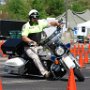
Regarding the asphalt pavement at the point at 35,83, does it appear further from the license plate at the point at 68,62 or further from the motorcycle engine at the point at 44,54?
the motorcycle engine at the point at 44,54

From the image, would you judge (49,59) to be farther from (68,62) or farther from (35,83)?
(35,83)

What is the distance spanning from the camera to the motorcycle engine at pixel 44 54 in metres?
14.9

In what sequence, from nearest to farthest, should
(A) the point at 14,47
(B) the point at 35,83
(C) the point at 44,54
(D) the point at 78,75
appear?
(B) the point at 35,83
(D) the point at 78,75
(C) the point at 44,54
(A) the point at 14,47

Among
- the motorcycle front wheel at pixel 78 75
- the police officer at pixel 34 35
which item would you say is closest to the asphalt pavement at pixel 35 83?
the motorcycle front wheel at pixel 78 75

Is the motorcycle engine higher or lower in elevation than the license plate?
higher

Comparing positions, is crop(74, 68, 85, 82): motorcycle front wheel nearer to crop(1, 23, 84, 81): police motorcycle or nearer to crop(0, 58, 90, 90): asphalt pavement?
crop(1, 23, 84, 81): police motorcycle

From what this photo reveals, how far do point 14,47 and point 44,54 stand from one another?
2.91ft

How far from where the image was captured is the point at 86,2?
12888 centimetres

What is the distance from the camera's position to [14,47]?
15312 mm

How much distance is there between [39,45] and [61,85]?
6.42 feet

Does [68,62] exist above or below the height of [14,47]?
below

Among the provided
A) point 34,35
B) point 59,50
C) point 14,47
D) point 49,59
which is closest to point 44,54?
point 49,59

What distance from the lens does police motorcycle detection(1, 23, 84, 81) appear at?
14.6 metres

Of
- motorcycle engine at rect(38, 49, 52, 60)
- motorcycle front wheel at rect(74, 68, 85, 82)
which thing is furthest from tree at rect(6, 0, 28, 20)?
motorcycle front wheel at rect(74, 68, 85, 82)
